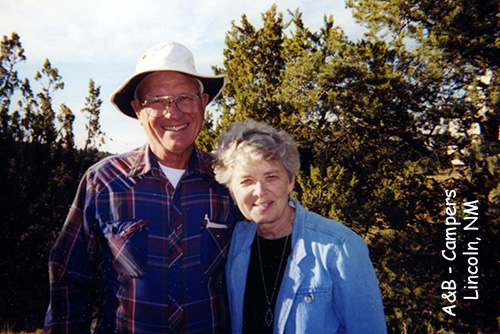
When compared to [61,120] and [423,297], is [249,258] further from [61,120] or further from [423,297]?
[61,120]

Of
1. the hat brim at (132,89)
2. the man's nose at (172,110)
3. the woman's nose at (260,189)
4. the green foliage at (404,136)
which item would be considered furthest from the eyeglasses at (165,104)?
the green foliage at (404,136)

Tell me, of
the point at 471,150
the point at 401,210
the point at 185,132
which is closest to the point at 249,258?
the point at 185,132

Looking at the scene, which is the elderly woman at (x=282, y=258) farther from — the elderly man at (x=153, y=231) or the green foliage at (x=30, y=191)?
the green foliage at (x=30, y=191)

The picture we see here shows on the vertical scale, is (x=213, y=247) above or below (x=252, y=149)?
below

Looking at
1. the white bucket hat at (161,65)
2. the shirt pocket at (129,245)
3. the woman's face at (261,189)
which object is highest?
the white bucket hat at (161,65)

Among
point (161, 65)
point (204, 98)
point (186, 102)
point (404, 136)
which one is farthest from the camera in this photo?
point (404, 136)

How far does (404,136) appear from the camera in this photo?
23.0 ft

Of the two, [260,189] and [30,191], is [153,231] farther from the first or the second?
[30,191]

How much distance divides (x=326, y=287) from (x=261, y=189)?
0.63 metres

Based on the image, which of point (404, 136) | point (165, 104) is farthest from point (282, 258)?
point (404, 136)

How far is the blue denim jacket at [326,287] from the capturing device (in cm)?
156

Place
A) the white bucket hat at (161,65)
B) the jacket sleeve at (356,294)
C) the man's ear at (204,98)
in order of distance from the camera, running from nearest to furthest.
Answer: the jacket sleeve at (356,294) < the white bucket hat at (161,65) < the man's ear at (204,98)

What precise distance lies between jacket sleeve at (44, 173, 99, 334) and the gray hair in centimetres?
82

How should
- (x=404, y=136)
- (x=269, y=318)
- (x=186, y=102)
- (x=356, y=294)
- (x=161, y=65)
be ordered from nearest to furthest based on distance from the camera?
(x=356, y=294) < (x=269, y=318) < (x=161, y=65) < (x=186, y=102) < (x=404, y=136)
